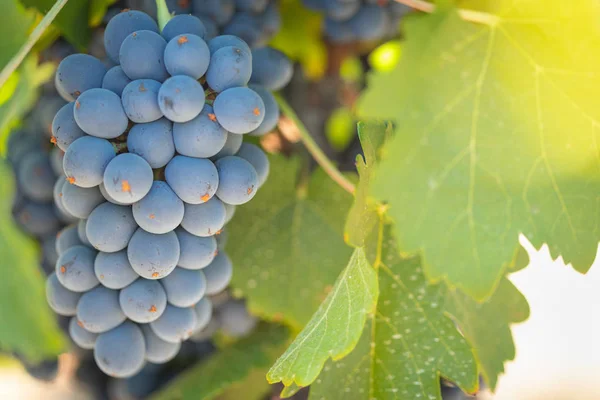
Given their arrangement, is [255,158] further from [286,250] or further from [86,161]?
[286,250]

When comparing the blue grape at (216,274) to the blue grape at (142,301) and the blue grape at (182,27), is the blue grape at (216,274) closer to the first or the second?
the blue grape at (142,301)

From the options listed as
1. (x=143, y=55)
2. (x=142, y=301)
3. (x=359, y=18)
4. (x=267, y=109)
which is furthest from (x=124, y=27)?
(x=359, y=18)

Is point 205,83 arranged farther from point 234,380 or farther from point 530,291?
point 530,291

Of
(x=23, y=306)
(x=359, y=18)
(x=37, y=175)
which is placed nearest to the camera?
(x=23, y=306)

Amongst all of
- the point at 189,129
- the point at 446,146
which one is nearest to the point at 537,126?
the point at 446,146

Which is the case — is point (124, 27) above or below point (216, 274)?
above

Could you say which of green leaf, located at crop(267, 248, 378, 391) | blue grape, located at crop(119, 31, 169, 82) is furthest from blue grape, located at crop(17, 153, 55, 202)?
green leaf, located at crop(267, 248, 378, 391)

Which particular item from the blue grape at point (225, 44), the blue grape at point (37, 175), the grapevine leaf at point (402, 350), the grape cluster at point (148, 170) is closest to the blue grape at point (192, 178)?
the grape cluster at point (148, 170)
